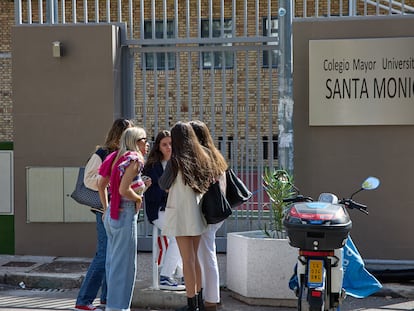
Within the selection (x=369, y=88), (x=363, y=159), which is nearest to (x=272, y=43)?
(x=369, y=88)

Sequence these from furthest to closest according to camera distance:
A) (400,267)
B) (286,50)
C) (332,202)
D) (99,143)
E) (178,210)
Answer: (99,143) < (400,267) < (286,50) < (178,210) < (332,202)

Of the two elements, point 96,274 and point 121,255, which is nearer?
point 121,255

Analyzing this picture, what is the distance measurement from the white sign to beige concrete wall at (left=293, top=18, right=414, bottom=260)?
11 centimetres

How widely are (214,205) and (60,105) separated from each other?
147 inches

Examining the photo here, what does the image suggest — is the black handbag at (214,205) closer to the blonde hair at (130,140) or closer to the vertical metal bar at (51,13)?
the blonde hair at (130,140)

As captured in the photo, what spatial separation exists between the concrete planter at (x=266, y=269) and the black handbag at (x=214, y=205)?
34.3 inches

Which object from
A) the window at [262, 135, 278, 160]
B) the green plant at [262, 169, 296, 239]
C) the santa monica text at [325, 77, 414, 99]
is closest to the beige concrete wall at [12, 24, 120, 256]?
the window at [262, 135, 278, 160]

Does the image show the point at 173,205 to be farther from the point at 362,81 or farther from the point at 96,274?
the point at 362,81

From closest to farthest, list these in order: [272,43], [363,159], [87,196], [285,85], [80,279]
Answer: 1. [87,196]
2. [285,85]
3. [80,279]
4. [363,159]
5. [272,43]

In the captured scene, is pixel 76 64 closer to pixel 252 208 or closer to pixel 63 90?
pixel 63 90

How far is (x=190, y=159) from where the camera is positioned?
6215 mm

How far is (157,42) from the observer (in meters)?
9.32

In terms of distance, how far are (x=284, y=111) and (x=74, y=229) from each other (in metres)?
3.29

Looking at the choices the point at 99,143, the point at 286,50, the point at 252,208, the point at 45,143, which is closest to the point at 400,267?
the point at 252,208
